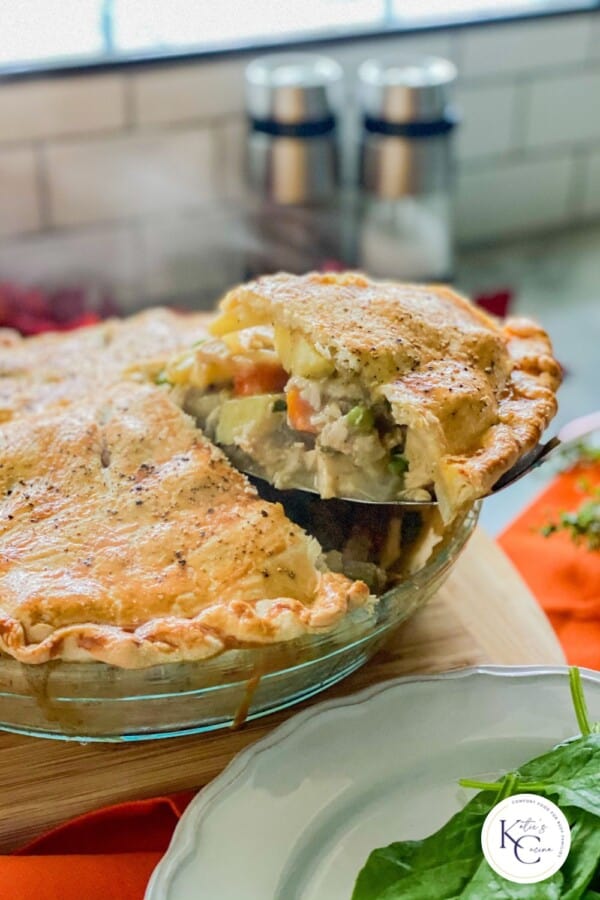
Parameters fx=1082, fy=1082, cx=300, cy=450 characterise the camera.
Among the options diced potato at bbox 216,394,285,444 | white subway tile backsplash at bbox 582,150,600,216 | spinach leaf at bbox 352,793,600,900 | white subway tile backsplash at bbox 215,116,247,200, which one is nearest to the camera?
spinach leaf at bbox 352,793,600,900

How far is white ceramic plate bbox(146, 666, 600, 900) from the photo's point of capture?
0.83 m

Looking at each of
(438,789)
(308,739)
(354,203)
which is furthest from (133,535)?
(354,203)

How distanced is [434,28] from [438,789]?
183 cm

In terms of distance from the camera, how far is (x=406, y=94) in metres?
1.99

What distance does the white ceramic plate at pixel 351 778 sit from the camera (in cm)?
83

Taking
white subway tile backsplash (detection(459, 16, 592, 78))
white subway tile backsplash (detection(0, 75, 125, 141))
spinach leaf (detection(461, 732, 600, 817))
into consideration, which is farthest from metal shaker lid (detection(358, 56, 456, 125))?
spinach leaf (detection(461, 732, 600, 817))

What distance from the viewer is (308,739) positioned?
93 centimetres

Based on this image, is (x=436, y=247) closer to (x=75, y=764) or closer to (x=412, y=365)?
(x=412, y=365)

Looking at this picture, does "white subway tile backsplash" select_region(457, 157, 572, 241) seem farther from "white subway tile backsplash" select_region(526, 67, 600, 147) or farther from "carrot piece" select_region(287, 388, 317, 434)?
"carrot piece" select_region(287, 388, 317, 434)

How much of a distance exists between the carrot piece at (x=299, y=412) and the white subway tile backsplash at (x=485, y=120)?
5.30 ft

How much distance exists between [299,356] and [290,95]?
1.10 meters

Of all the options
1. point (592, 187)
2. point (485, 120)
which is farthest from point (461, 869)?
point (592, 187)

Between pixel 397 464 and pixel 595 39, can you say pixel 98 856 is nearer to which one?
pixel 397 464

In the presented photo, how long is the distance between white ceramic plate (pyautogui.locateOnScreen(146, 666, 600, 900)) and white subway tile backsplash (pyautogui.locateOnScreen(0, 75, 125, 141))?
1.47 metres
